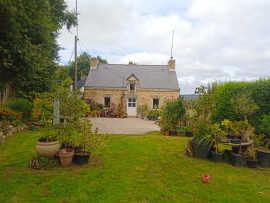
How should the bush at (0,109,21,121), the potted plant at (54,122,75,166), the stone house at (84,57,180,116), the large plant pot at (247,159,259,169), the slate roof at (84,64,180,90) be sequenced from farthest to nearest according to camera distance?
the slate roof at (84,64,180,90)
the stone house at (84,57,180,116)
the bush at (0,109,21,121)
the large plant pot at (247,159,259,169)
the potted plant at (54,122,75,166)

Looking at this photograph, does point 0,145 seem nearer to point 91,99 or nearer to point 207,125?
point 207,125

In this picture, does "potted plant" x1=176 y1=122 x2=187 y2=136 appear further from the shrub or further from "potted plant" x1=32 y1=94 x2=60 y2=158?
"potted plant" x1=32 y1=94 x2=60 y2=158

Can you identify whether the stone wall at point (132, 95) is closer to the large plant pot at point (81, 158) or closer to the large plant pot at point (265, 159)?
the large plant pot at point (265, 159)

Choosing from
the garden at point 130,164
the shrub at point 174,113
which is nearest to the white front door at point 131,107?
the shrub at point 174,113

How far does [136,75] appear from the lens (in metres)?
17.8

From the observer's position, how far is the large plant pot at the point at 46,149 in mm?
3732

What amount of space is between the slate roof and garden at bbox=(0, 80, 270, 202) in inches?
423

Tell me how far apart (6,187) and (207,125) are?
4.97m

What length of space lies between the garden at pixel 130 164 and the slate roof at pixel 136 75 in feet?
35.2

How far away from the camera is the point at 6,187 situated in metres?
2.85

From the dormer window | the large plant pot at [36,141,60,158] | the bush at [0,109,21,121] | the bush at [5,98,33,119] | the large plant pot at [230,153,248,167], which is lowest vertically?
the large plant pot at [230,153,248,167]

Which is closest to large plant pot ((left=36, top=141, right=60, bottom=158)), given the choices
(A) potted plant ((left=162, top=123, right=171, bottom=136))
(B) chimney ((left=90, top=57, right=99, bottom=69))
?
(A) potted plant ((left=162, top=123, right=171, bottom=136))

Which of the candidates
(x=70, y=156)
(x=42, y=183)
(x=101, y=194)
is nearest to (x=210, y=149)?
(x=101, y=194)

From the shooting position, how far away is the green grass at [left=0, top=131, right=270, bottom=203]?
270cm
